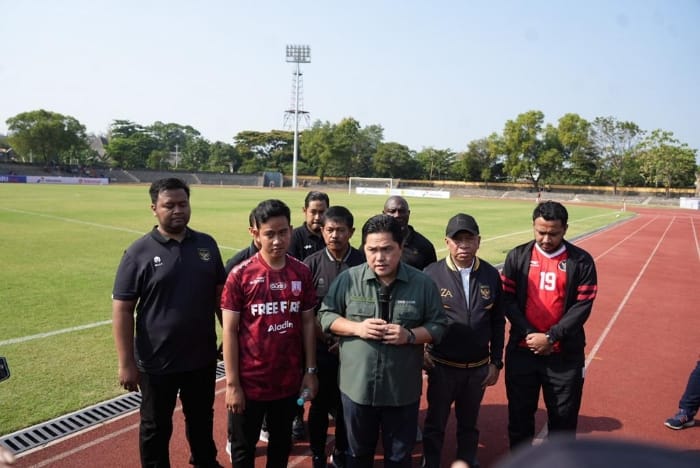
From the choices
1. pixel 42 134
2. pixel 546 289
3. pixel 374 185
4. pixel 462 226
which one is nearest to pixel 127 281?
pixel 462 226

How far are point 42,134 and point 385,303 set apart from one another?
7444cm

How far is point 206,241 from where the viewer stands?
337 cm

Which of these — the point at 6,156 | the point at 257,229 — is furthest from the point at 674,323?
the point at 6,156

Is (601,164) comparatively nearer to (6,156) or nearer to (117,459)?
(117,459)

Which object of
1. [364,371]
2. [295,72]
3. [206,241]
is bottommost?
[364,371]

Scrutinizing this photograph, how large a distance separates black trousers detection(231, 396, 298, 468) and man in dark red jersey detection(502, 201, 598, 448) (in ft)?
5.44

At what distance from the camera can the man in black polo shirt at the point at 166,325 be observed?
3047 millimetres

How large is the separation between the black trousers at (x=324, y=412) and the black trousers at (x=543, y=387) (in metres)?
1.27

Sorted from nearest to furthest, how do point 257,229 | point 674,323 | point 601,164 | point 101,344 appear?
point 257,229, point 101,344, point 674,323, point 601,164

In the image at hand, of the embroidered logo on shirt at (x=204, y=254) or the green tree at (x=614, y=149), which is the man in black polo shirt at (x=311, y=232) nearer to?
the embroidered logo on shirt at (x=204, y=254)

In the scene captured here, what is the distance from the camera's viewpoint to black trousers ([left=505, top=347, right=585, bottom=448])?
3.33 meters

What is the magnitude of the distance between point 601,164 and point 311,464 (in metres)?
68.0

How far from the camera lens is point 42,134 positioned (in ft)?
207

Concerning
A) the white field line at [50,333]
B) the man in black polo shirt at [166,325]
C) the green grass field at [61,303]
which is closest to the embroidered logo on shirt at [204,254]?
the man in black polo shirt at [166,325]
